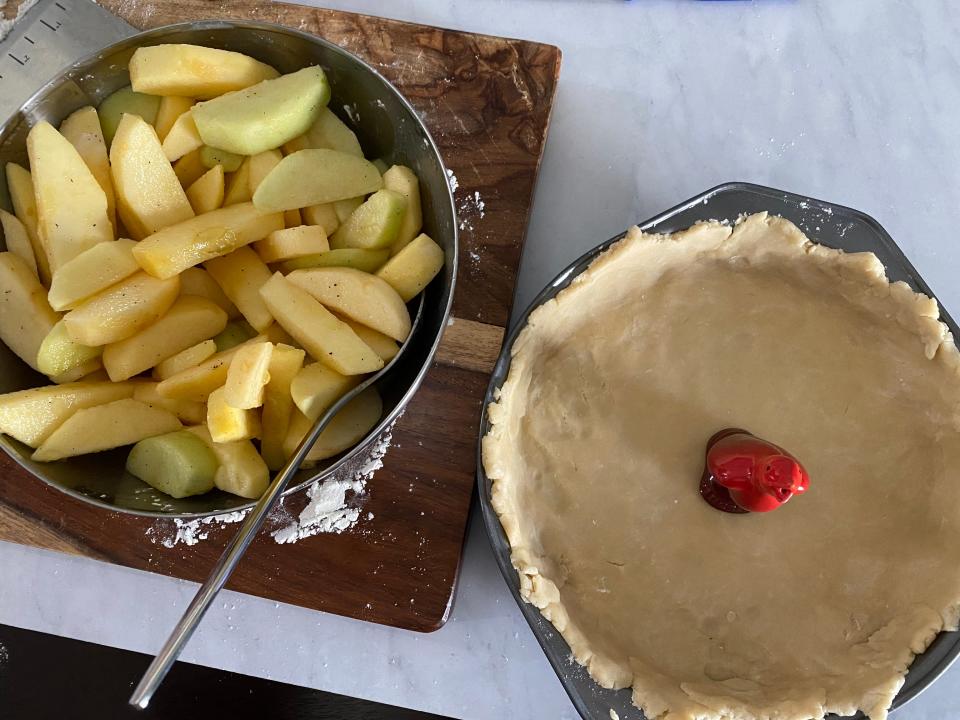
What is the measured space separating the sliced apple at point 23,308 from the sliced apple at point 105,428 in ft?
0.31

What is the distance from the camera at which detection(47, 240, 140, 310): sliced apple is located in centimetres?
91

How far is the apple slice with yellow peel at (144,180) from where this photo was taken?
958mm

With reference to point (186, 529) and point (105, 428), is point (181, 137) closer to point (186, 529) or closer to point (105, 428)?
point (105, 428)

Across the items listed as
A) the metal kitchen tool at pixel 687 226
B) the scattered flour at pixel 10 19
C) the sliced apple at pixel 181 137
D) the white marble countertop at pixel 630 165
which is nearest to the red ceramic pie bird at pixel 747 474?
the metal kitchen tool at pixel 687 226

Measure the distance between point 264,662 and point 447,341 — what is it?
1.89 ft

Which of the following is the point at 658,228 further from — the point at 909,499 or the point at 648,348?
the point at 909,499

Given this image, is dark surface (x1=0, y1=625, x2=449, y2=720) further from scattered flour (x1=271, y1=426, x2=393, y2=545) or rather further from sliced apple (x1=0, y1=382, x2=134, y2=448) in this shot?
sliced apple (x1=0, y1=382, x2=134, y2=448)

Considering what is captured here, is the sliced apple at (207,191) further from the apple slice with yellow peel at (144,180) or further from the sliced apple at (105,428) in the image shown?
the sliced apple at (105,428)

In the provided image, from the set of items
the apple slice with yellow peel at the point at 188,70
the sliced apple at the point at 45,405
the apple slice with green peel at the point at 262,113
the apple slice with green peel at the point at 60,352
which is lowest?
the sliced apple at the point at 45,405

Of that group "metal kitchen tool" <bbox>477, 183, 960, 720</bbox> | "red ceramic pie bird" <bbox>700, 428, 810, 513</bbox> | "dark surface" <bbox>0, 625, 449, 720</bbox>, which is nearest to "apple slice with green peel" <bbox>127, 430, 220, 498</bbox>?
"metal kitchen tool" <bbox>477, 183, 960, 720</bbox>

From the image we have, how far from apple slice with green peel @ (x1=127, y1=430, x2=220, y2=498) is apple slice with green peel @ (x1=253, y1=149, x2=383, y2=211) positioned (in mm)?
307

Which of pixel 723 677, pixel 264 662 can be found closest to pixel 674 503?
pixel 723 677

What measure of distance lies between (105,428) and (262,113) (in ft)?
1.43

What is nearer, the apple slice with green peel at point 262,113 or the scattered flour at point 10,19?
the apple slice with green peel at point 262,113
